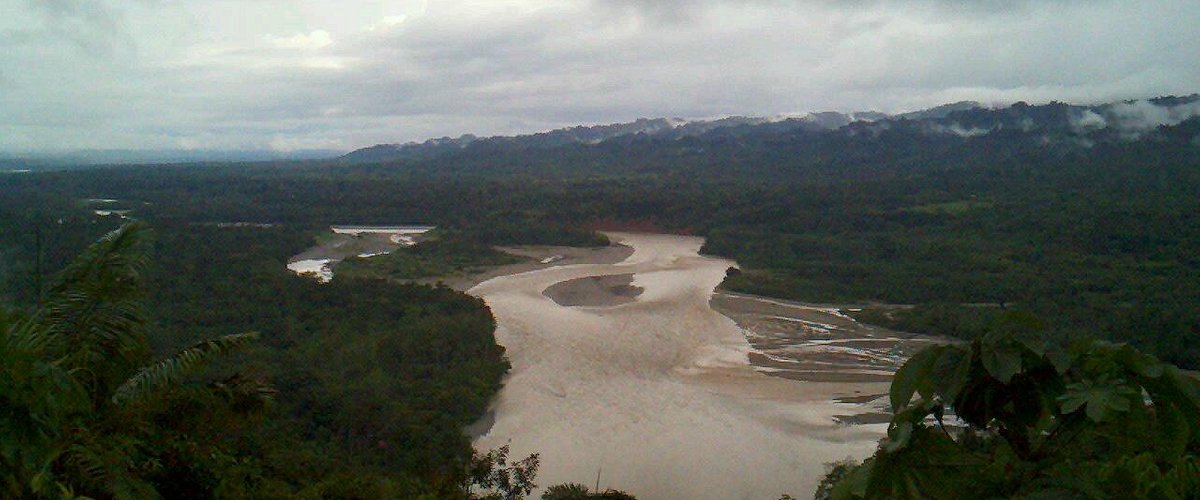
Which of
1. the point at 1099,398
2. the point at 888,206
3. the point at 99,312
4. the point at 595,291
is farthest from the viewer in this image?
the point at 888,206

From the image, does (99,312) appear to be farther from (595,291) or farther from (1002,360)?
(595,291)

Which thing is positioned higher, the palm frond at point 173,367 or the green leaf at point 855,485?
the green leaf at point 855,485

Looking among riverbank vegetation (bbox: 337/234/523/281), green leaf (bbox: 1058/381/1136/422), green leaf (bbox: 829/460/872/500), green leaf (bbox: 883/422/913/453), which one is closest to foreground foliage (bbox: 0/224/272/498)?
green leaf (bbox: 829/460/872/500)

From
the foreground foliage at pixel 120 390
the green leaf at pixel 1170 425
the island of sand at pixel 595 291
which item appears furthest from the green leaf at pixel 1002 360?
the island of sand at pixel 595 291

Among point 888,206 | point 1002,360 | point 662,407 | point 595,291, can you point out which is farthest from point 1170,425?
point 888,206

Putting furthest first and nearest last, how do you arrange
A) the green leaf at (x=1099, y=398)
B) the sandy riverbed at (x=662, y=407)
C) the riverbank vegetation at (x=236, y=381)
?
the sandy riverbed at (x=662, y=407) < the riverbank vegetation at (x=236, y=381) < the green leaf at (x=1099, y=398)

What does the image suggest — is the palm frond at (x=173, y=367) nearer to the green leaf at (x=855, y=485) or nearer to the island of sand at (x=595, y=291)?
the green leaf at (x=855, y=485)

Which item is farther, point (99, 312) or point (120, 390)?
point (99, 312)
